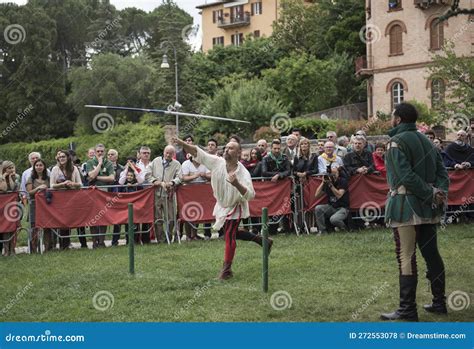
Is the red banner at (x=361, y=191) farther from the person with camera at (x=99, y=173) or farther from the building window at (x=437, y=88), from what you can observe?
the building window at (x=437, y=88)

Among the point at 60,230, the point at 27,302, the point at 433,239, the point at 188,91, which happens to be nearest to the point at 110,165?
the point at 60,230

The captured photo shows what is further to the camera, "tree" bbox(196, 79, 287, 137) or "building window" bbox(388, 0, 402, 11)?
"building window" bbox(388, 0, 402, 11)

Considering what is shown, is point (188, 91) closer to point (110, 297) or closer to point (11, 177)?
point (11, 177)

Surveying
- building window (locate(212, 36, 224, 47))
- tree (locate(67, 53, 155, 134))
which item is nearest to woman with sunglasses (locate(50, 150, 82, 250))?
tree (locate(67, 53, 155, 134))

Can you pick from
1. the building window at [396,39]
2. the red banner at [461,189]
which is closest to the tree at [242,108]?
the building window at [396,39]

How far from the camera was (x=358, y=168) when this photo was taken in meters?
15.8

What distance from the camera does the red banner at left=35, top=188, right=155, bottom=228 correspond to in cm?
1483

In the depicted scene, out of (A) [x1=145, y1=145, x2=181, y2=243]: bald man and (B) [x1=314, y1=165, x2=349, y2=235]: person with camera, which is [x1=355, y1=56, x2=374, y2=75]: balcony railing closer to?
(B) [x1=314, y1=165, x2=349, y2=235]: person with camera

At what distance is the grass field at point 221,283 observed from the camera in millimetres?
8763

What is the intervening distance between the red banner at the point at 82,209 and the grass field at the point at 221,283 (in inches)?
29.6

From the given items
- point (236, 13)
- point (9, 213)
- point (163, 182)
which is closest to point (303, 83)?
point (236, 13)

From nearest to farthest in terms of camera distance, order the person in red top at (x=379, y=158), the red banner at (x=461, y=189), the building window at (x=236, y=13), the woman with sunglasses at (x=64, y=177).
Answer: the woman with sunglasses at (x=64, y=177) → the person in red top at (x=379, y=158) → the red banner at (x=461, y=189) → the building window at (x=236, y=13)

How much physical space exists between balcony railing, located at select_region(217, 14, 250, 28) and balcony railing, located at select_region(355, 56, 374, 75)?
Result: 31793mm

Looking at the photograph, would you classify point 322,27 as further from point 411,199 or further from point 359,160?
point 411,199
